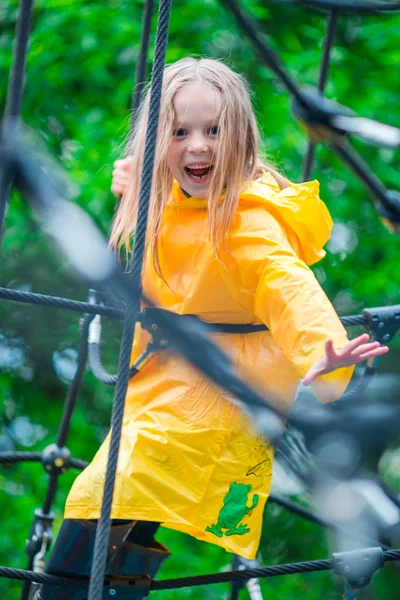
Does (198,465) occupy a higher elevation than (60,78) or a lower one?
lower

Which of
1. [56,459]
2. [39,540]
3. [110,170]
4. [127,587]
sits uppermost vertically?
[110,170]

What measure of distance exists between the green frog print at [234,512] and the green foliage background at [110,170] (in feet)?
4.61

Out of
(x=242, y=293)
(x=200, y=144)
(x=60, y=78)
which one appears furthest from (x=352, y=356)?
(x=60, y=78)

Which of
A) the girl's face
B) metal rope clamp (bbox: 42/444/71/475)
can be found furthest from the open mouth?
metal rope clamp (bbox: 42/444/71/475)

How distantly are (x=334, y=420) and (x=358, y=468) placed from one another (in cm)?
12

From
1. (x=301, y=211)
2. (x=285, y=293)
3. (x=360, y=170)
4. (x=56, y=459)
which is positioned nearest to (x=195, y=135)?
(x=301, y=211)

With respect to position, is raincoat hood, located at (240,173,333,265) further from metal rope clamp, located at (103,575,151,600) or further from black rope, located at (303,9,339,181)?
metal rope clamp, located at (103,575,151,600)

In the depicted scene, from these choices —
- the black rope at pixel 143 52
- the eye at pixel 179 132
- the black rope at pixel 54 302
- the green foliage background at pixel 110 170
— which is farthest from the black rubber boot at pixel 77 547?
the green foliage background at pixel 110 170

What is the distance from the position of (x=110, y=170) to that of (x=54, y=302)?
4.84 ft

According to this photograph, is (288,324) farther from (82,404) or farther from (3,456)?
(82,404)

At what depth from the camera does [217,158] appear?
46.2 inches

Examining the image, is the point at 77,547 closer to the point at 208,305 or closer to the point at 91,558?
the point at 91,558

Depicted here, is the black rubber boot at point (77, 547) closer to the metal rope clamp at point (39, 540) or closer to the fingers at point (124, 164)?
the metal rope clamp at point (39, 540)

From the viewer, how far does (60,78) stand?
9.11 ft
